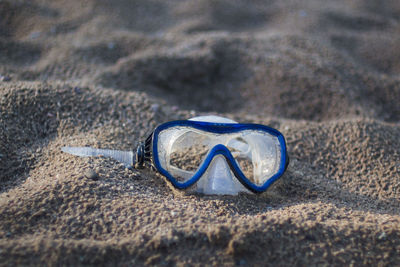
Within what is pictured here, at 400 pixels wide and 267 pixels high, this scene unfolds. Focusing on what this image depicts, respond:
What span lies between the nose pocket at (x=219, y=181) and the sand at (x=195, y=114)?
0.05m

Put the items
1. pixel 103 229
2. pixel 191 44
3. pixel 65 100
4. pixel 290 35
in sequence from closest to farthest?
pixel 103 229 < pixel 65 100 < pixel 191 44 < pixel 290 35

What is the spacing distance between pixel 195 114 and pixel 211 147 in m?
0.58

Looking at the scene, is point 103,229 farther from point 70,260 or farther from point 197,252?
point 197,252

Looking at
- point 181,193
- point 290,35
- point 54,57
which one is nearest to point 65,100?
point 54,57

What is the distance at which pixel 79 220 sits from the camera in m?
1.54

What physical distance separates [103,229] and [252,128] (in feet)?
3.10

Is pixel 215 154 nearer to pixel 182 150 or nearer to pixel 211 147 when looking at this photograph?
pixel 211 147

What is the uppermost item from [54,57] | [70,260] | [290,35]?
[290,35]

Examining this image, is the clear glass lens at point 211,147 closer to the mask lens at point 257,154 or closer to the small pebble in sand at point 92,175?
the mask lens at point 257,154

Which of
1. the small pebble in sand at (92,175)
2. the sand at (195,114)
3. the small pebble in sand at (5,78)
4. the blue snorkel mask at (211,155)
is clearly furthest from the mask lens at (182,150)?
the small pebble in sand at (5,78)

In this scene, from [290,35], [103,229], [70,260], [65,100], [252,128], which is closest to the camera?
[70,260]

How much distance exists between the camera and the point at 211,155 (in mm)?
1833

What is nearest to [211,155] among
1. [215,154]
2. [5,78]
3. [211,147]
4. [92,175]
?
[215,154]

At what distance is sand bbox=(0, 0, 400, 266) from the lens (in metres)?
1.46
